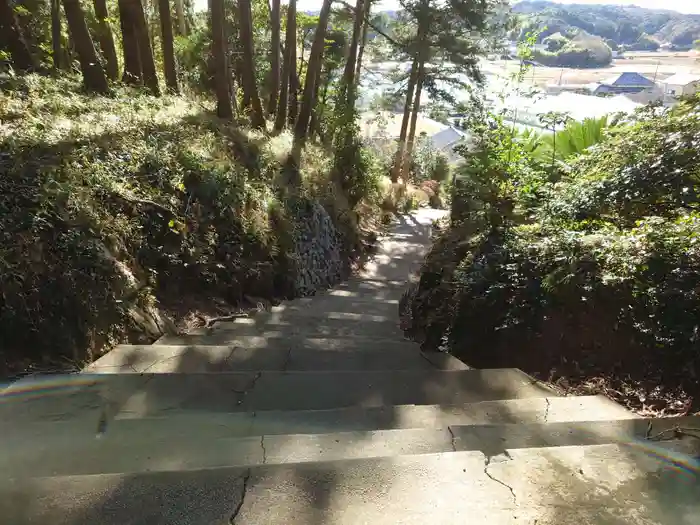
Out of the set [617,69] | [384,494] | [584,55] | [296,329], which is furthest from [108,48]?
[617,69]

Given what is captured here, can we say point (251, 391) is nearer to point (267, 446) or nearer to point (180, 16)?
point (267, 446)

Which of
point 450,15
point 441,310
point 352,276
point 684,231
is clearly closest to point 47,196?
point 441,310

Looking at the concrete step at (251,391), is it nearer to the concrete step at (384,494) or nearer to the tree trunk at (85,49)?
the concrete step at (384,494)

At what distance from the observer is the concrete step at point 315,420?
2490 millimetres

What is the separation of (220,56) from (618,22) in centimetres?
2607

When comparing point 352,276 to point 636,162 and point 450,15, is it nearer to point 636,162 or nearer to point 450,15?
point 636,162

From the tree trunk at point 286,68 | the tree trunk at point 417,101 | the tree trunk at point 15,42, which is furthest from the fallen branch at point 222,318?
the tree trunk at point 417,101

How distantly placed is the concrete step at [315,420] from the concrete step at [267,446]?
6 cm

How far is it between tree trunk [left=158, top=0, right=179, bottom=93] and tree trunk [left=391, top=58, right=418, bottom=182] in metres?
11.8

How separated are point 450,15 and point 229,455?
19869 millimetres

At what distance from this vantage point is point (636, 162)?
478cm

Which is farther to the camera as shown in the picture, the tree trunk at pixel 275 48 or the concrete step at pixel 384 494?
the tree trunk at pixel 275 48

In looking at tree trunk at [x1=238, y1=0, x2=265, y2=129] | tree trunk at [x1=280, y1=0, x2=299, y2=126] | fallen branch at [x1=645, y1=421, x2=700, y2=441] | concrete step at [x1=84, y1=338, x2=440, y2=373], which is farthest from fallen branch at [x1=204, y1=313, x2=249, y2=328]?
tree trunk at [x1=280, y1=0, x2=299, y2=126]

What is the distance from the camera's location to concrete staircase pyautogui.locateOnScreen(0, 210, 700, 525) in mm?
1715
